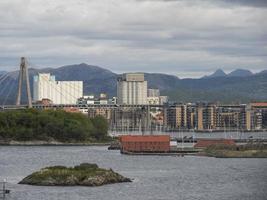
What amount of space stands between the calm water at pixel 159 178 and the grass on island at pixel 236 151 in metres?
3.36

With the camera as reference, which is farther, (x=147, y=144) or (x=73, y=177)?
(x=147, y=144)

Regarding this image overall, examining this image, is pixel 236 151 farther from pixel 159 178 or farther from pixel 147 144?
pixel 159 178

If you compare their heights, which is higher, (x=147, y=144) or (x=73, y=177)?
(x=147, y=144)

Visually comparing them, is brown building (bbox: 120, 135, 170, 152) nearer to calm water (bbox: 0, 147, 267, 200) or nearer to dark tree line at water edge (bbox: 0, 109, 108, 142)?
calm water (bbox: 0, 147, 267, 200)

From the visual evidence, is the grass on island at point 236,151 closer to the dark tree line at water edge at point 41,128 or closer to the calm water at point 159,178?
the calm water at point 159,178

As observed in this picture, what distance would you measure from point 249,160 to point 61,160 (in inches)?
530

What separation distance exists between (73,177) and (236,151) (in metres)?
37.0

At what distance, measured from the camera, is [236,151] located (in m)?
84.7

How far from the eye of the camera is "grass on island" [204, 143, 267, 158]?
80.7 m

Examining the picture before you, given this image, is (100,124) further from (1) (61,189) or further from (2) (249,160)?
(1) (61,189)

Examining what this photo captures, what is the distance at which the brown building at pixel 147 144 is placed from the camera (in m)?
88.1

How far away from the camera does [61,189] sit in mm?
46656

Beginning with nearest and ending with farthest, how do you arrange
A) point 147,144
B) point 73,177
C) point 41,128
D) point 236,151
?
point 73,177
point 236,151
point 147,144
point 41,128

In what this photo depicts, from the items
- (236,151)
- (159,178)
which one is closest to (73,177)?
(159,178)
